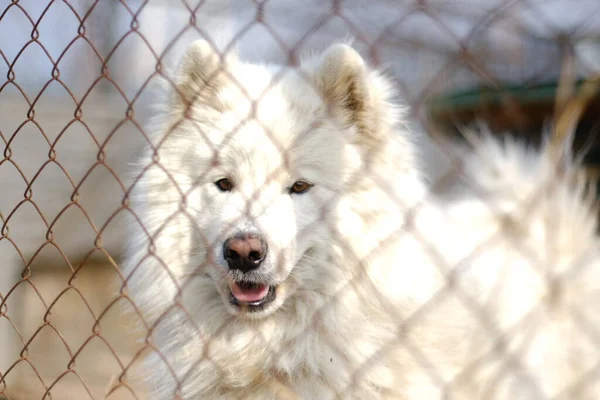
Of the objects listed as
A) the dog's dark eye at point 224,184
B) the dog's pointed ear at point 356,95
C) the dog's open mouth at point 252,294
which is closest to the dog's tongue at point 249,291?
the dog's open mouth at point 252,294

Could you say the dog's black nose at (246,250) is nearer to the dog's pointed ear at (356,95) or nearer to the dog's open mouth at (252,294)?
the dog's open mouth at (252,294)

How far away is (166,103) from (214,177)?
20.3 inches

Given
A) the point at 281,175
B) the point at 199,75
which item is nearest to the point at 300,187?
the point at 281,175

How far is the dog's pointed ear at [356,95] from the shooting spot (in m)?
2.45

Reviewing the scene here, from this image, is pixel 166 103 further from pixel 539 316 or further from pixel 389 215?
pixel 539 316

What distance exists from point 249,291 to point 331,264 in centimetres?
37

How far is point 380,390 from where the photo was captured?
242 centimetres

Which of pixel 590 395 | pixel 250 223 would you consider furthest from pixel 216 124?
pixel 590 395

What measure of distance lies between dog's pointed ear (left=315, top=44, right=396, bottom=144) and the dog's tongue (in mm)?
760

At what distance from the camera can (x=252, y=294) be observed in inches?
98.8

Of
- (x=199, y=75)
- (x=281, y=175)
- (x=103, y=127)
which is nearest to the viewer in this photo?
(x=281, y=175)

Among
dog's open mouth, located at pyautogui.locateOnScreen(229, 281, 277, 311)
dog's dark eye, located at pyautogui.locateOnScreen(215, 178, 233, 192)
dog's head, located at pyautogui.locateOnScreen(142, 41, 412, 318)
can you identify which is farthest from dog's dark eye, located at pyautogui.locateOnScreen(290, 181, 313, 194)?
dog's open mouth, located at pyautogui.locateOnScreen(229, 281, 277, 311)

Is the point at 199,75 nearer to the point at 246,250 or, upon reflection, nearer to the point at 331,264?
the point at 246,250

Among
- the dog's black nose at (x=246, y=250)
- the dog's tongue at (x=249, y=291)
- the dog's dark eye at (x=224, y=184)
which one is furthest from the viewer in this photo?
the dog's dark eye at (x=224, y=184)
